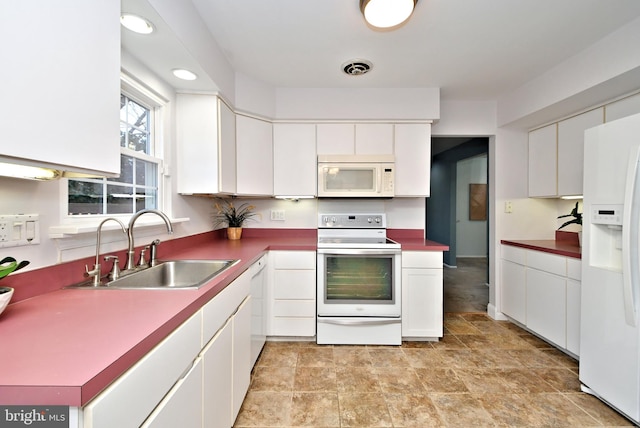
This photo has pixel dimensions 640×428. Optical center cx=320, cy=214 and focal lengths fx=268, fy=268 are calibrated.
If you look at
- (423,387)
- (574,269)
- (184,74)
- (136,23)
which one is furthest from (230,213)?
(574,269)

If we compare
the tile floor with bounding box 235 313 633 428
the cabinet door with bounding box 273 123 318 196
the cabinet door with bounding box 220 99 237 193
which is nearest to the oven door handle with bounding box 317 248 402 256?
the cabinet door with bounding box 273 123 318 196

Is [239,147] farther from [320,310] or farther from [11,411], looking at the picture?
[11,411]

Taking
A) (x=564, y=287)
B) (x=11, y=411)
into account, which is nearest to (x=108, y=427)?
(x=11, y=411)

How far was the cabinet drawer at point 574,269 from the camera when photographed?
77.7 inches

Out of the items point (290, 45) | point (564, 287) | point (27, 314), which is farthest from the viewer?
point (564, 287)

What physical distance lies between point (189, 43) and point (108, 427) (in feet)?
5.58

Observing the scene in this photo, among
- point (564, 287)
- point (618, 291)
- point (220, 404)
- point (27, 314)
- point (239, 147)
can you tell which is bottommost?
point (220, 404)

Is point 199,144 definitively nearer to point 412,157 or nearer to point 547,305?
point 412,157

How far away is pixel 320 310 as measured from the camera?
2.33 metres

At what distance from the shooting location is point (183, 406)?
88cm

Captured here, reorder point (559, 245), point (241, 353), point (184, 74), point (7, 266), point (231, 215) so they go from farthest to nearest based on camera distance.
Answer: point (231, 215) → point (559, 245) → point (184, 74) → point (241, 353) → point (7, 266)

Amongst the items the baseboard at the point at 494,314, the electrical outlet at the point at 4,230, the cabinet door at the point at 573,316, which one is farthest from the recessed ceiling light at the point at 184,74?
the baseboard at the point at 494,314

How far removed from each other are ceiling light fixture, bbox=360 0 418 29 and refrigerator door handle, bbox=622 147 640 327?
4.63ft

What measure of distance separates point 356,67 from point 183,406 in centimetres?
236
